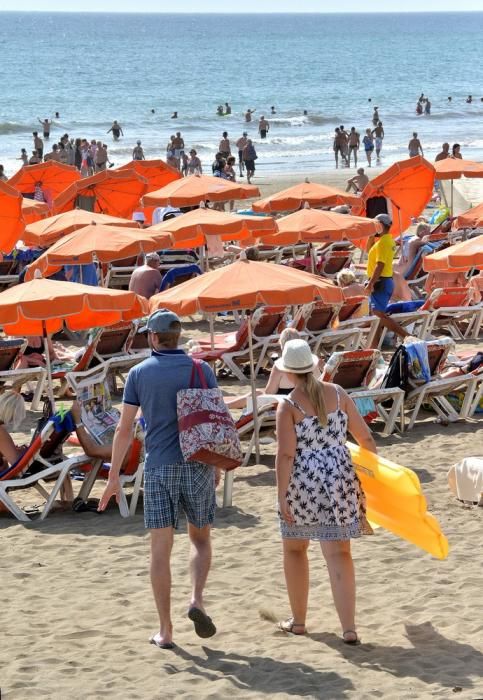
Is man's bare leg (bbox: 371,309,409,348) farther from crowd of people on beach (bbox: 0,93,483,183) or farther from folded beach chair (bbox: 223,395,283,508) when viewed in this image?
crowd of people on beach (bbox: 0,93,483,183)

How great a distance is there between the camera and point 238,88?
272 ft

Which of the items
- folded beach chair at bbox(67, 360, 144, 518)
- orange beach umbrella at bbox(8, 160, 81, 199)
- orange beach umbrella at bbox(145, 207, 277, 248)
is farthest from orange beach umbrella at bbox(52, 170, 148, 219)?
folded beach chair at bbox(67, 360, 144, 518)

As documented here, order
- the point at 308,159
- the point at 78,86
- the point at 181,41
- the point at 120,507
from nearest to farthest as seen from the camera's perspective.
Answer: the point at 120,507 → the point at 308,159 → the point at 78,86 → the point at 181,41

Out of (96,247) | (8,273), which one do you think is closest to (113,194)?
(8,273)

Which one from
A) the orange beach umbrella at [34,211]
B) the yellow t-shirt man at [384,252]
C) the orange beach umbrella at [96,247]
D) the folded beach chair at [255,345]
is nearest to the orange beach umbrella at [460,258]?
the yellow t-shirt man at [384,252]

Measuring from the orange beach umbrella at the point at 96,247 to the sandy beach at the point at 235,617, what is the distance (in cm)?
474

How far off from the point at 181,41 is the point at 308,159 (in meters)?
107

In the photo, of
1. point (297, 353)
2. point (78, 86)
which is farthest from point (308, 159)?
point (78, 86)

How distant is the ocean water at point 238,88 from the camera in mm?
50875

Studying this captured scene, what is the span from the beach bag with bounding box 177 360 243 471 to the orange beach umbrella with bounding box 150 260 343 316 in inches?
99.3

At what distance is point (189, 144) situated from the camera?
4841 centimetres

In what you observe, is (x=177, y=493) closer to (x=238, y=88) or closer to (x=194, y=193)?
(x=194, y=193)

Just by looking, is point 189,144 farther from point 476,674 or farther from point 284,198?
point 476,674

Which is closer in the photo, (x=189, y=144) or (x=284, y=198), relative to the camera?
(x=284, y=198)
